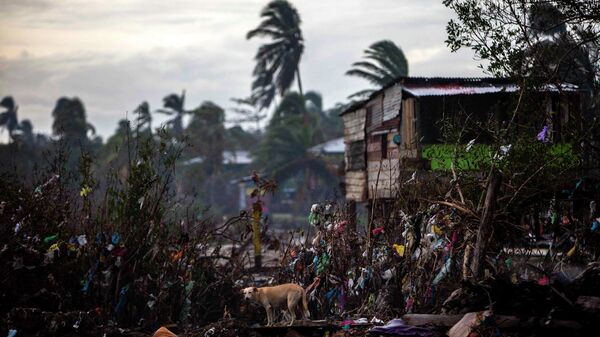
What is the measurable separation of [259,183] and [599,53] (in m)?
6.09

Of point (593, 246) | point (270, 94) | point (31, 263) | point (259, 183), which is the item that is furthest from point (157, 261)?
point (270, 94)

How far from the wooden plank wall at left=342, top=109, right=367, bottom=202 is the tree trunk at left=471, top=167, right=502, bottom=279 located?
10074mm

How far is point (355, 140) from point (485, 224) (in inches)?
448

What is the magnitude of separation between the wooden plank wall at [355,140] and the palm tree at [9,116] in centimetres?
6303

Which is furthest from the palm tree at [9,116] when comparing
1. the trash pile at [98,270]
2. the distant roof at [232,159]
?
the trash pile at [98,270]

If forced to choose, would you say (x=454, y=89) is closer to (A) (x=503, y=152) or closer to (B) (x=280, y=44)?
(A) (x=503, y=152)

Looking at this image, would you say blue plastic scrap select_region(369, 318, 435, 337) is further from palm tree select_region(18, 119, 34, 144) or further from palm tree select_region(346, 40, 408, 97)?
palm tree select_region(18, 119, 34, 144)

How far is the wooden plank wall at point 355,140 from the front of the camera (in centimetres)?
1877

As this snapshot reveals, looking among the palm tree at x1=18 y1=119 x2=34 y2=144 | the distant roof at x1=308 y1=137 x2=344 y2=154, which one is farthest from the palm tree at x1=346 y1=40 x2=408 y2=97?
the palm tree at x1=18 y1=119 x2=34 y2=144

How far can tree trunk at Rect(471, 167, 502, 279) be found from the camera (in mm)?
8305

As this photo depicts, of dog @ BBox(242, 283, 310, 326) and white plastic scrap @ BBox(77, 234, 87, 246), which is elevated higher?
white plastic scrap @ BBox(77, 234, 87, 246)

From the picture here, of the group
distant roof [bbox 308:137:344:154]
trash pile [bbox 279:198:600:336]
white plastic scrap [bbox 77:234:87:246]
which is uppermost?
distant roof [bbox 308:137:344:154]

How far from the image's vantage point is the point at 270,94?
153 ft

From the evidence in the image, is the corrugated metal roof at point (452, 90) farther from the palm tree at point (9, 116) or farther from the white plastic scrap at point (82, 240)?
the palm tree at point (9, 116)
